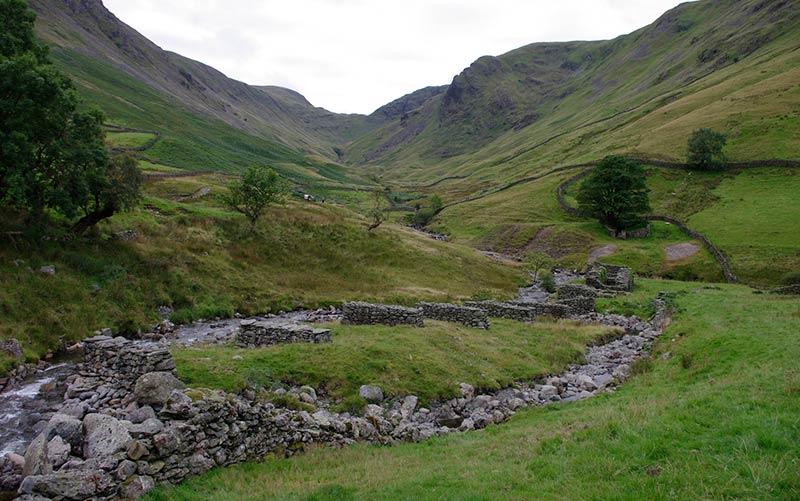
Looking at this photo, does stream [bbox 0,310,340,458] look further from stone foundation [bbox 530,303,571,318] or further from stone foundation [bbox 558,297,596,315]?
stone foundation [bbox 558,297,596,315]

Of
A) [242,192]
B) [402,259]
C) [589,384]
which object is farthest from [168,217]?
[589,384]

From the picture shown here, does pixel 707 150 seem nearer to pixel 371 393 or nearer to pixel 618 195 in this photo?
pixel 618 195

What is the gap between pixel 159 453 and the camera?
11008mm

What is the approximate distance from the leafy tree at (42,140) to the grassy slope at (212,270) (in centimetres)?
350

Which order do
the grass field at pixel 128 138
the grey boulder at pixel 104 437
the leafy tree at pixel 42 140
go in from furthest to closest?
the grass field at pixel 128 138 < the leafy tree at pixel 42 140 < the grey boulder at pixel 104 437

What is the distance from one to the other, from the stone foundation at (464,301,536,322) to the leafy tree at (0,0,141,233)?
3043cm

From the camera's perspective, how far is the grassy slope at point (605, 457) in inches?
338

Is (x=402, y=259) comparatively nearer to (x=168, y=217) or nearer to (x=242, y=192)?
(x=242, y=192)

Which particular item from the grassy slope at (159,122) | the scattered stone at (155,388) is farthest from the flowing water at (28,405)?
the grassy slope at (159,122)

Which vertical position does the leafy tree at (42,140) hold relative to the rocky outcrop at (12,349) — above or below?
above

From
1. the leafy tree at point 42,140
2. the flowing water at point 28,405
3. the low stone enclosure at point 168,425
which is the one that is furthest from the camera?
the leafy tree at point 42,140

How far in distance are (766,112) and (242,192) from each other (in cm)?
12260

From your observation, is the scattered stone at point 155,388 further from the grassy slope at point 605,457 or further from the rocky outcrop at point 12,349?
the rocky outcrop at point 12,349

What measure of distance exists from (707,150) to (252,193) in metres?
94.0
